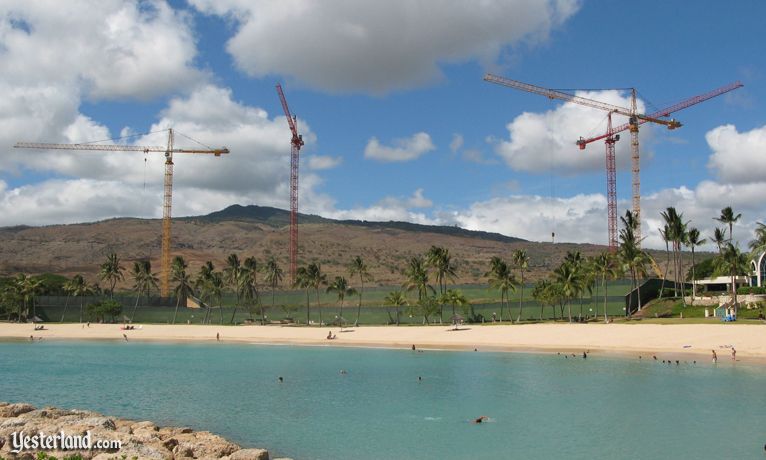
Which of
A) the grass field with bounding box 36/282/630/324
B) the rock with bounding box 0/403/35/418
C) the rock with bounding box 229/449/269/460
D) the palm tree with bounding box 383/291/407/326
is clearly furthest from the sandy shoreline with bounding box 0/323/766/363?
the rock with bounding box 0/403/35/418

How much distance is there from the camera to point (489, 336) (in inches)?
3238

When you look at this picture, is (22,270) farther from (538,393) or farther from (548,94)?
(538,393)

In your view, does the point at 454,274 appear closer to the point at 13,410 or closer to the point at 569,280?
the point at 569,280

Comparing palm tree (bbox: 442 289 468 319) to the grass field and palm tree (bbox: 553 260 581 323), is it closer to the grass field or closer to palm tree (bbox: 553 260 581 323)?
the grass field

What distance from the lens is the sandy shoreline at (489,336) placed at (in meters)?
65.6

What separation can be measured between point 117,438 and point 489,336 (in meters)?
62.0

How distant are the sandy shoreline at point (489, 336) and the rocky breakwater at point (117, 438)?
50.1 meters

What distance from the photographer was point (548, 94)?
18088 centimetres

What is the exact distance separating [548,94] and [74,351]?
142 m

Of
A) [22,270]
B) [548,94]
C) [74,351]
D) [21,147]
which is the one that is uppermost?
[548,94]

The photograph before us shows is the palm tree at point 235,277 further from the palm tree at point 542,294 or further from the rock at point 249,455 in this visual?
the rock at point 249,455

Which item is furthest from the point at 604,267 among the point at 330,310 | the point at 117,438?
the point at 117,438

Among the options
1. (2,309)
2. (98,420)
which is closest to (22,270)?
(2,309)

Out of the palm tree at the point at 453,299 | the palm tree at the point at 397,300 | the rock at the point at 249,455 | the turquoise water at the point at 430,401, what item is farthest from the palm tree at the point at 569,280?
the rock at the point at 249,455
